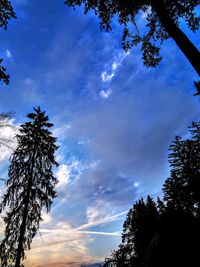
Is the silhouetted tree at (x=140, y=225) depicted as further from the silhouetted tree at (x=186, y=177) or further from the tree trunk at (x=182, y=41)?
the tree trunk at (x=182, y=41)

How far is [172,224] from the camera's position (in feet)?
34.8

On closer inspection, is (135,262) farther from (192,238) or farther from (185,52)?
(185,52)

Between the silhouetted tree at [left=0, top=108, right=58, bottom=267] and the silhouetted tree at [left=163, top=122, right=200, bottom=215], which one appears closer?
the silhouetted tree at [left=0, top=108, right=58, bottom=267]

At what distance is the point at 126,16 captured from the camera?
10172mm

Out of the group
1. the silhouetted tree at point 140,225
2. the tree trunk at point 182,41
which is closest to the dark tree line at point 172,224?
the silhouetted tree at point 140,225

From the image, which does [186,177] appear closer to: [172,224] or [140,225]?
[140,225]

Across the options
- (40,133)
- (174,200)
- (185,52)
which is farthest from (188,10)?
(174,200)

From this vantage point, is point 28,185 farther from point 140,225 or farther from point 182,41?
point 140,225

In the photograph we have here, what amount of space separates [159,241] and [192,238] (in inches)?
57.5

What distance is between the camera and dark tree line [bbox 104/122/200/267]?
9539 millimetres

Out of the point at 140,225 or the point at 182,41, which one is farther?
the point at 140,225

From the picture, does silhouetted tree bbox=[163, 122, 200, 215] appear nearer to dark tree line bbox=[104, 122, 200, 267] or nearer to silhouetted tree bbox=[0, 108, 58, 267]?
dark tree line bbox=[104, 122, 200, 267]

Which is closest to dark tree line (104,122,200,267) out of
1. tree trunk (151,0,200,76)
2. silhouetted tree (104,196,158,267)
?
silhouetted tree (104,196,158,267)

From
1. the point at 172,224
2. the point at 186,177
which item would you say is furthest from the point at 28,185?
the point at 186,177
